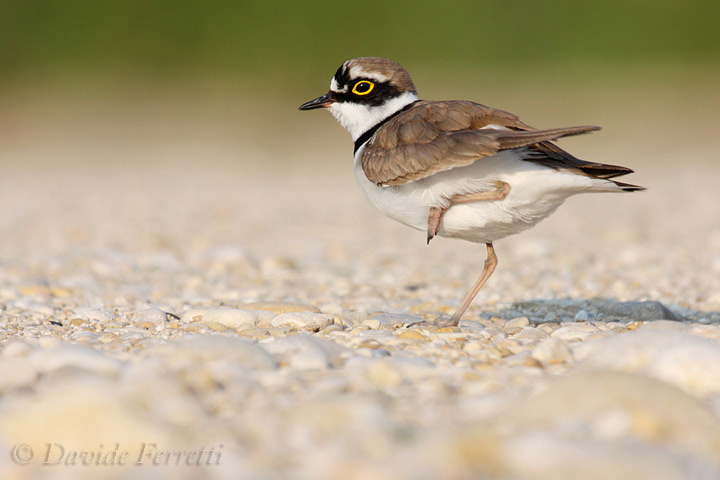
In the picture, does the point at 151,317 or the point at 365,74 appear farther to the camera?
the point at 365,74

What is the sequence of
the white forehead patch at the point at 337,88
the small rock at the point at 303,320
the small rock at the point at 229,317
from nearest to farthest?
1. the small rock at the point at 303,320
2. the small rock at the point at 229,317
3. the white forehead patch at the point at 337,88

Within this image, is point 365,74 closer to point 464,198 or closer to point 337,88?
point 337,88

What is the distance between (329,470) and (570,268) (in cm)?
423

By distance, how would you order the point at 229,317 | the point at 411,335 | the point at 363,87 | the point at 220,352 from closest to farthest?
the point at 220,352, the point at 411,335, the point at 229,317, the point at 363,87

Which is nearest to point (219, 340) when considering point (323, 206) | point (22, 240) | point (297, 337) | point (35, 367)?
point (297, 337)

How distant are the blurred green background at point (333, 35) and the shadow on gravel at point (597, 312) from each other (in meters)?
12.6

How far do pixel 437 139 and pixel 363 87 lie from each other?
921mm

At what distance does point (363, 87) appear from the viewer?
464 cm

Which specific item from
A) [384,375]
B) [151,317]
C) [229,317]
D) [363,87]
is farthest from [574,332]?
[151,317]

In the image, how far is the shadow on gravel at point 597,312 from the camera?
14.6 feet

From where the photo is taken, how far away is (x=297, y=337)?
11.0 feet

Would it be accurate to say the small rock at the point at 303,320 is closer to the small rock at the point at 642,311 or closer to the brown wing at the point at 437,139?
the brown wing at the point at 437,139

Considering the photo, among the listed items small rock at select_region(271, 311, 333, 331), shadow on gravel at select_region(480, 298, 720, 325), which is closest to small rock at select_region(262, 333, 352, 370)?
small rock at select_region(271, 311, 333, 331)

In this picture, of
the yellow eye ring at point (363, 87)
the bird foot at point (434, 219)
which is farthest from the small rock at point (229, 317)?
the yellow eye ring at point (363, 87)
